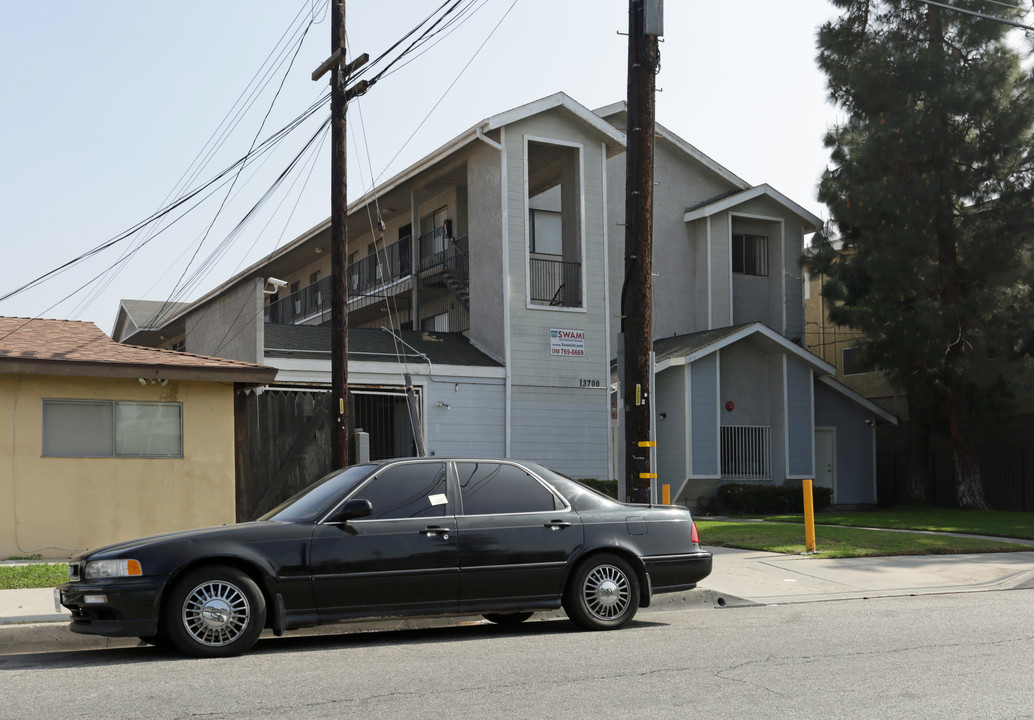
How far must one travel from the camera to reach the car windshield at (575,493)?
969 centimetres

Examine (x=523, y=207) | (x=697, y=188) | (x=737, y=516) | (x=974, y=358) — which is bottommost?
(x=737, y=516)

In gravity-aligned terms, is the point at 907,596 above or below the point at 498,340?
below

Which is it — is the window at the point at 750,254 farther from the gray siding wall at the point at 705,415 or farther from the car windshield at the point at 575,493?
the car windshield at the point at 575,493

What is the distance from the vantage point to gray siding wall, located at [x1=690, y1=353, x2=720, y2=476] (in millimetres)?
27047

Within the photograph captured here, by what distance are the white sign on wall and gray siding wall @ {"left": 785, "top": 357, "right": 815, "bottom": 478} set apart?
282 inches

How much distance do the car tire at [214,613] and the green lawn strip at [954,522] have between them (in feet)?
47.3

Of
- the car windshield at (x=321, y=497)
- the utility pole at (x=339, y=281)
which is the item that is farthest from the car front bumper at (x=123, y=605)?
the utility pole at (x=339, y=281)

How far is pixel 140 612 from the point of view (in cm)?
808

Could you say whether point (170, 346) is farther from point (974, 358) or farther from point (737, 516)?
point (974, 358)

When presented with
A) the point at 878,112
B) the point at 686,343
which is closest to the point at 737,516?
the point at 686,343

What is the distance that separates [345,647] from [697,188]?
986 inches

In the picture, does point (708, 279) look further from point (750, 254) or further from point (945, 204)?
point (945, 204)

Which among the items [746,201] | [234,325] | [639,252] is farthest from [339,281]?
[746,201]

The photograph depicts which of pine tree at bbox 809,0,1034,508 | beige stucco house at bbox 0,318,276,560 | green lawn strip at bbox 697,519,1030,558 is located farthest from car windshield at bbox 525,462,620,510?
pine tree at bbox 809,0,1034,508
